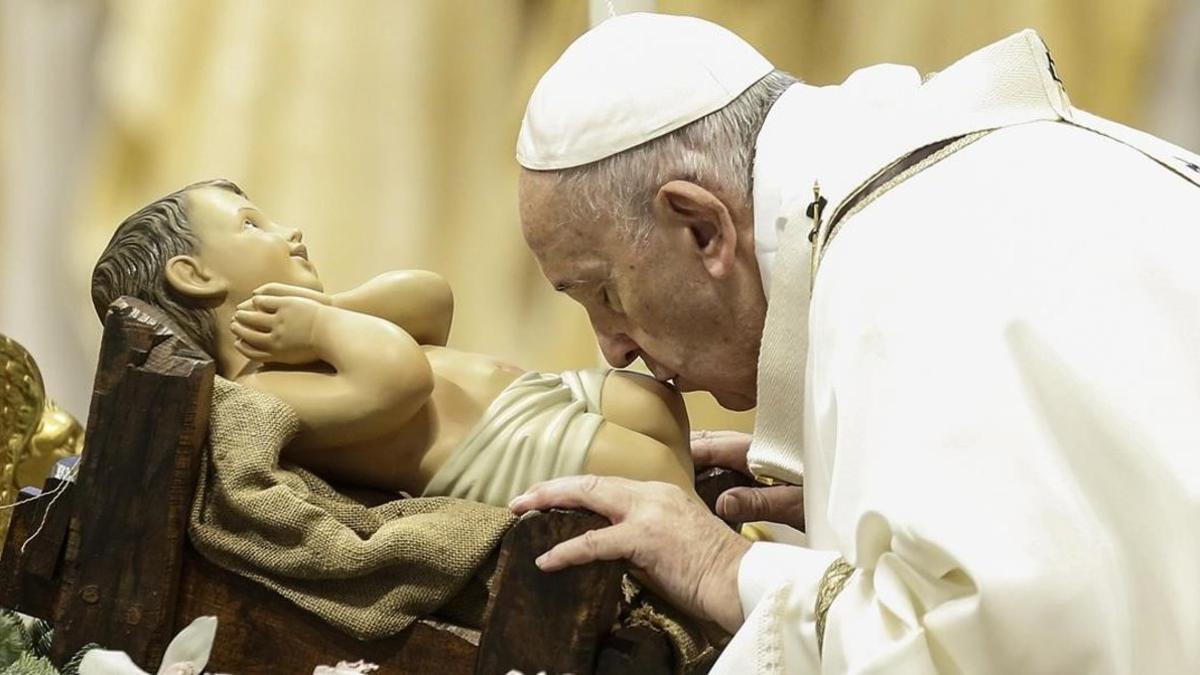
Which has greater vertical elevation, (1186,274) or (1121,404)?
(1186,274)

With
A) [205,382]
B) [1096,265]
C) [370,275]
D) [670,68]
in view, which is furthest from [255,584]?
[370,275]

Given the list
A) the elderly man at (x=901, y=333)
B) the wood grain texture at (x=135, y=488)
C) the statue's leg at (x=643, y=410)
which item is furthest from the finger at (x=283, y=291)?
the statue's leg at (x=643, y=410)

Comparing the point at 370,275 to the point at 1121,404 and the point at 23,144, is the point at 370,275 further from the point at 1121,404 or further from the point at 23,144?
the point at 1121,404

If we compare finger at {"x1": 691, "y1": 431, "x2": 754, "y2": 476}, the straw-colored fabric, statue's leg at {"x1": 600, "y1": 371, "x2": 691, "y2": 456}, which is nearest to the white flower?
the straw-colored fabric

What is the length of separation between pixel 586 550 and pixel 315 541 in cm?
31

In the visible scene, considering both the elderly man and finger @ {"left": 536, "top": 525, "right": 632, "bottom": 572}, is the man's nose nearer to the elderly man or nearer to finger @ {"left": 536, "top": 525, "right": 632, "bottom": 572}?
the elderly man

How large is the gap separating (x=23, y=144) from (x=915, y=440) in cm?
246

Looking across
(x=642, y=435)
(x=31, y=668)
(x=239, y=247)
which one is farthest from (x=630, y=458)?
(x=31, y=668)

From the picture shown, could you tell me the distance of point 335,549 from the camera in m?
1.69

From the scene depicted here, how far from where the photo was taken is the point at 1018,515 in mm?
1397

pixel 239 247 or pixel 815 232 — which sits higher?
pixel 815 232

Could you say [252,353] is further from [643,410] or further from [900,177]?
[900,177]

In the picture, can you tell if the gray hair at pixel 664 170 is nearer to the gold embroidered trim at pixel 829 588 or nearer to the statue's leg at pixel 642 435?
the statue's leg at pixel 642 435

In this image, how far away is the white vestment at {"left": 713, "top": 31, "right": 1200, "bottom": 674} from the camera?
4.57ft
